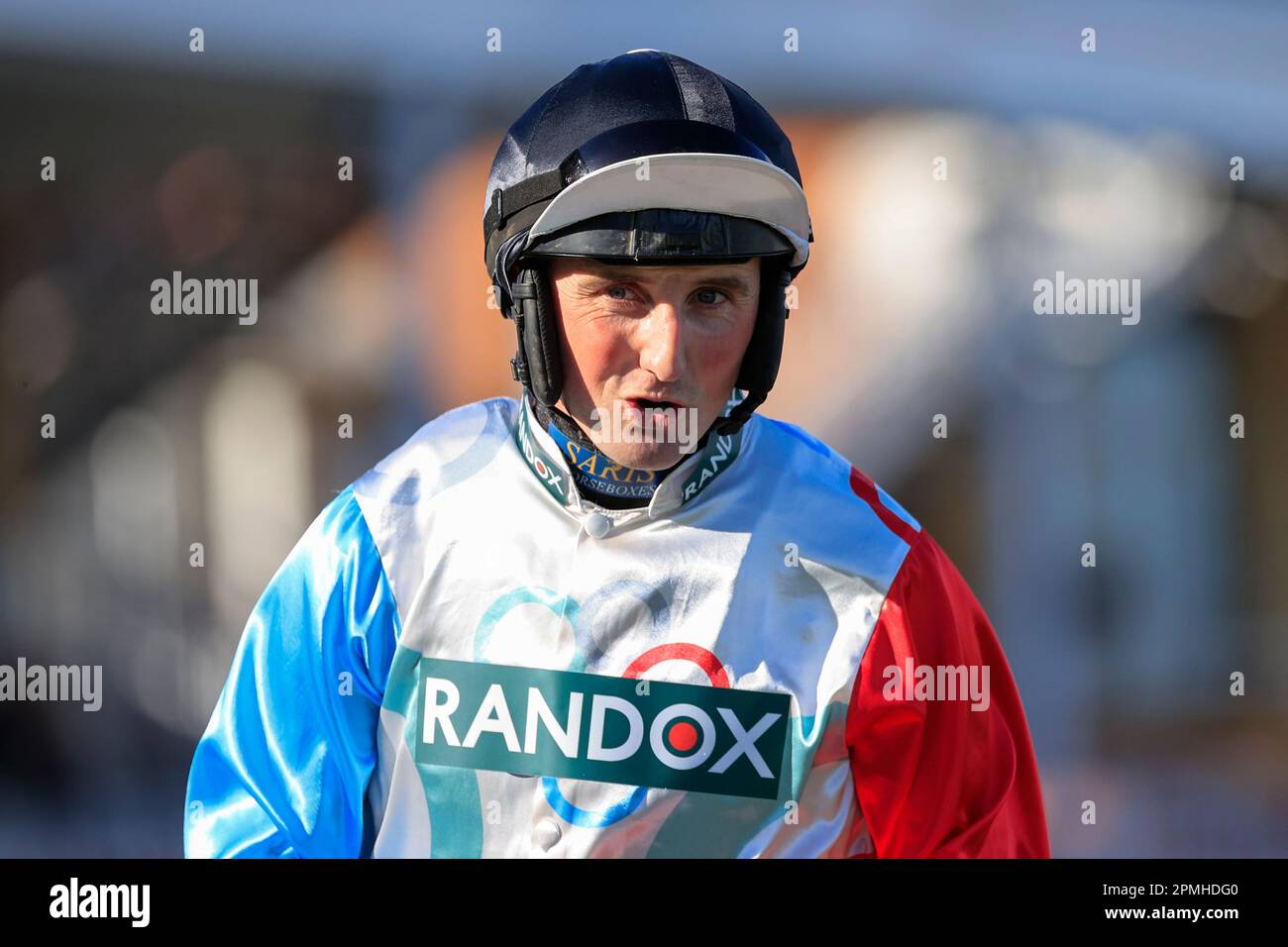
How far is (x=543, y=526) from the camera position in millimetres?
1866

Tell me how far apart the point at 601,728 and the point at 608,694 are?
48 mm

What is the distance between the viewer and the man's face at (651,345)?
1731mm

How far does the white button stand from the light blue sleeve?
0.28 metres

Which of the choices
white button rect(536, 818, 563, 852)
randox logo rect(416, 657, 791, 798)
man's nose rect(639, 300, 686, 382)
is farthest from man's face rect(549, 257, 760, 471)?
white button rect(536, 818, 563, 852)

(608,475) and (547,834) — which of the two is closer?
(547,834)

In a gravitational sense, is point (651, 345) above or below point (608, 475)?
above

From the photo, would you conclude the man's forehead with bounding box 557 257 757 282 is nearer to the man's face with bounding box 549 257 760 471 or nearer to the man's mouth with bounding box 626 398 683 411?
the man's face with bounding box 549 257 760 471

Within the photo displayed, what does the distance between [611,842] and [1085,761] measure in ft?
9.16

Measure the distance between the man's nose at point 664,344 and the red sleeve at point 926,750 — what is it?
1.49ft

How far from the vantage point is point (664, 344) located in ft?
5.61

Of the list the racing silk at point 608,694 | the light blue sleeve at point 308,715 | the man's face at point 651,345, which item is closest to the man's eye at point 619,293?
the man's face at point 651,345

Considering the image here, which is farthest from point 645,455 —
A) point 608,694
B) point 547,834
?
point 547,834

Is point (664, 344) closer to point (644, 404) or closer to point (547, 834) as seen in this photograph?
point (644, 404)

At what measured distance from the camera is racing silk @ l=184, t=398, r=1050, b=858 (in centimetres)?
178
